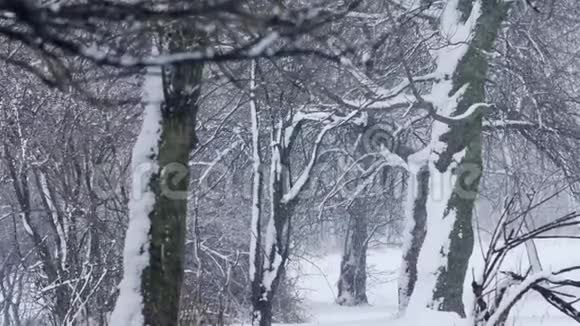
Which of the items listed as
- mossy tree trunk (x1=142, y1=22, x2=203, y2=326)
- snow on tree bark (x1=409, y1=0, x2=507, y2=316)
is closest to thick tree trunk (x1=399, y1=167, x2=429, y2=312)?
snow on tree bark (x1=409, y1=0, x2=507, y2=316)

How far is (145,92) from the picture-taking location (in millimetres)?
6375

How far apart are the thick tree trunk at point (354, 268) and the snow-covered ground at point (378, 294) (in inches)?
15.0

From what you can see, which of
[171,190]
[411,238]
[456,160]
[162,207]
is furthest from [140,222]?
[411,238]

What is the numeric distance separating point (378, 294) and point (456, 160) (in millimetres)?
17080

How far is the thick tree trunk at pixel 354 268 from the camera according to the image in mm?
21750

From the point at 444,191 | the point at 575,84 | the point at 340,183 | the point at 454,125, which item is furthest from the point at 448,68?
the point at 340,183

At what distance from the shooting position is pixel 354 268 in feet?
71.7

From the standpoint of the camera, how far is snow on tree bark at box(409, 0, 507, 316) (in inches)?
402

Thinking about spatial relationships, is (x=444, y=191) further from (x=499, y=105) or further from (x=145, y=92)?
(x=145, y=92)

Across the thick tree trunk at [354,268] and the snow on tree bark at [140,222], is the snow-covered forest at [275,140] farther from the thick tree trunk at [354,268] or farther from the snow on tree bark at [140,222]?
the thick tree trunk at [354,268]

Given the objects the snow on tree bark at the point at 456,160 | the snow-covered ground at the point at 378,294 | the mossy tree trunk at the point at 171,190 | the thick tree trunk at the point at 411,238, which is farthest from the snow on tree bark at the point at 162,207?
the thick tree trunk at the point at 411,238

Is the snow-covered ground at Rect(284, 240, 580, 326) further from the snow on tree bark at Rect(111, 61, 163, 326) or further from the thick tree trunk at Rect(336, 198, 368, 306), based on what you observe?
the snow on tree bark at Rect(111, 61, 163, 326)

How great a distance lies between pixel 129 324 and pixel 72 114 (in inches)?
200

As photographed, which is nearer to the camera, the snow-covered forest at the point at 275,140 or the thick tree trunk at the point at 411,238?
the snow-covered forest at the point at 275,140
